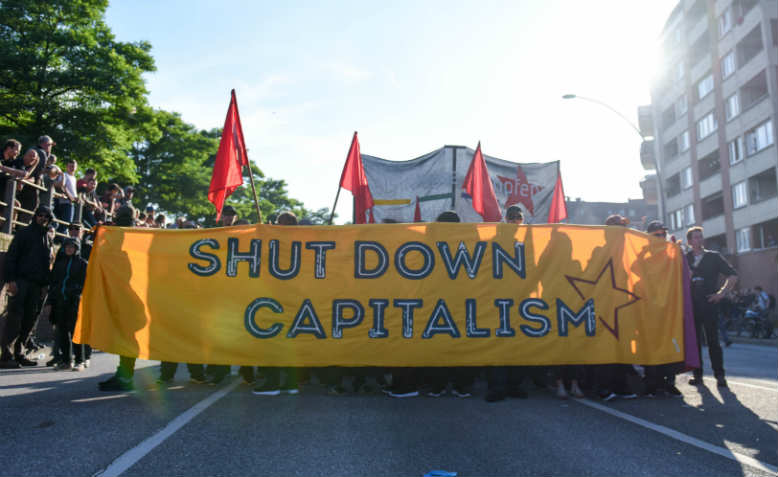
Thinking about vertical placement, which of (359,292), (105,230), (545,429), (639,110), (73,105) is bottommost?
(545,429)

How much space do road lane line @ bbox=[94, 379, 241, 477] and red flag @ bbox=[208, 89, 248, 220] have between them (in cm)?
329

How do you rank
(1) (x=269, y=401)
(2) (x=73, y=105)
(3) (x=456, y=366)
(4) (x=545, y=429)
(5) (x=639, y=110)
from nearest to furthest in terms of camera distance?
(4) (x=545, y=429)
(1) (x=269, y=401)
(3) (x=456, y=366)
(2) (x=73, y=105)
(5) (x=639, y=110)

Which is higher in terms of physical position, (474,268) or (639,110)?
(639,110)

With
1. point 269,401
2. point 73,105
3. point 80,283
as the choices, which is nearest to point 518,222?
point 269,401

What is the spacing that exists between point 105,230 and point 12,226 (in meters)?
5.13

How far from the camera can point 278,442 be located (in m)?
4.07

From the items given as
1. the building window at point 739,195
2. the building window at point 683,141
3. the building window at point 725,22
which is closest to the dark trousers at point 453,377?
the building window at point 739,195

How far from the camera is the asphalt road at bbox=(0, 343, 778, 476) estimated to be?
3.59 meters

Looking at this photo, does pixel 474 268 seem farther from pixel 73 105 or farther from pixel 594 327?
pixel 73 105

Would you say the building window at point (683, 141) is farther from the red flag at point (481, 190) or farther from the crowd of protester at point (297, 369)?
the crowd of protester at point (297, 369)

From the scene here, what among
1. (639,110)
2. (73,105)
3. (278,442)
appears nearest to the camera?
(278,442)

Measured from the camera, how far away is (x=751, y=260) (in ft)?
103

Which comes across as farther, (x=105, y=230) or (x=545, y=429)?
(x=105, y=230)

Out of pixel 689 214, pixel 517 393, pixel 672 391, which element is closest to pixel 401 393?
pixel 517 393
